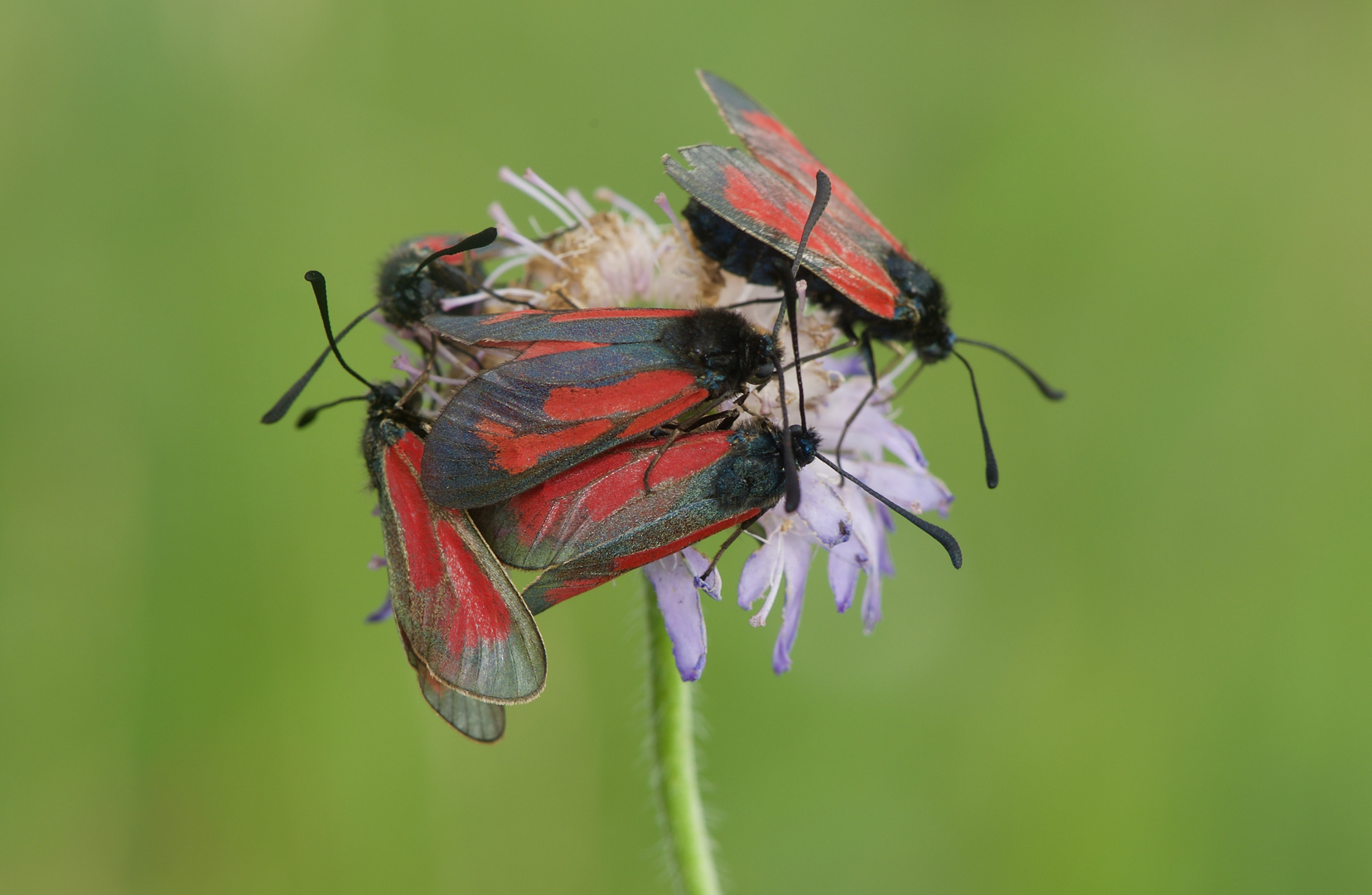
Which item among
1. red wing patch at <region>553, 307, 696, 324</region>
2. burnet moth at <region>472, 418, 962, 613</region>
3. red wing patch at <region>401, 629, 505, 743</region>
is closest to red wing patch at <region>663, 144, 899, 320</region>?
red wing patch at <region>553, 307, 696, 324</region>

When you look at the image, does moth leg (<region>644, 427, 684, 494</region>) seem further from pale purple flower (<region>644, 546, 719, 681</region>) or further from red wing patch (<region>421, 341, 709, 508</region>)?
pale purple flower (<region>644, 546, 719, 681</region>)

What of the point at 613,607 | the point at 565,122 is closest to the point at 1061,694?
the point at 613,607

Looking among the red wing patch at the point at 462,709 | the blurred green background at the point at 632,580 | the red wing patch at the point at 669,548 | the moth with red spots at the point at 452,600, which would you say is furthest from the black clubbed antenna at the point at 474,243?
the blurred green background at the point at 632,580

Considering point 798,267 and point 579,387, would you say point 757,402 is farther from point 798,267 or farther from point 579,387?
point 579,387

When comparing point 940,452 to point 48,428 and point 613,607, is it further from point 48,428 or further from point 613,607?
point 48,428

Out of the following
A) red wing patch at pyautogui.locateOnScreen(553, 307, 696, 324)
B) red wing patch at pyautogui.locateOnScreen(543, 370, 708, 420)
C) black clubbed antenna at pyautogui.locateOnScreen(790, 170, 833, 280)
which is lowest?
red wing patch at pyautogui.locateOnScreen(543, 370, 708, 420)

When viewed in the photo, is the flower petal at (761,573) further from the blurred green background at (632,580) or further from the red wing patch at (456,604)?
the blurred green background at (632,580)
